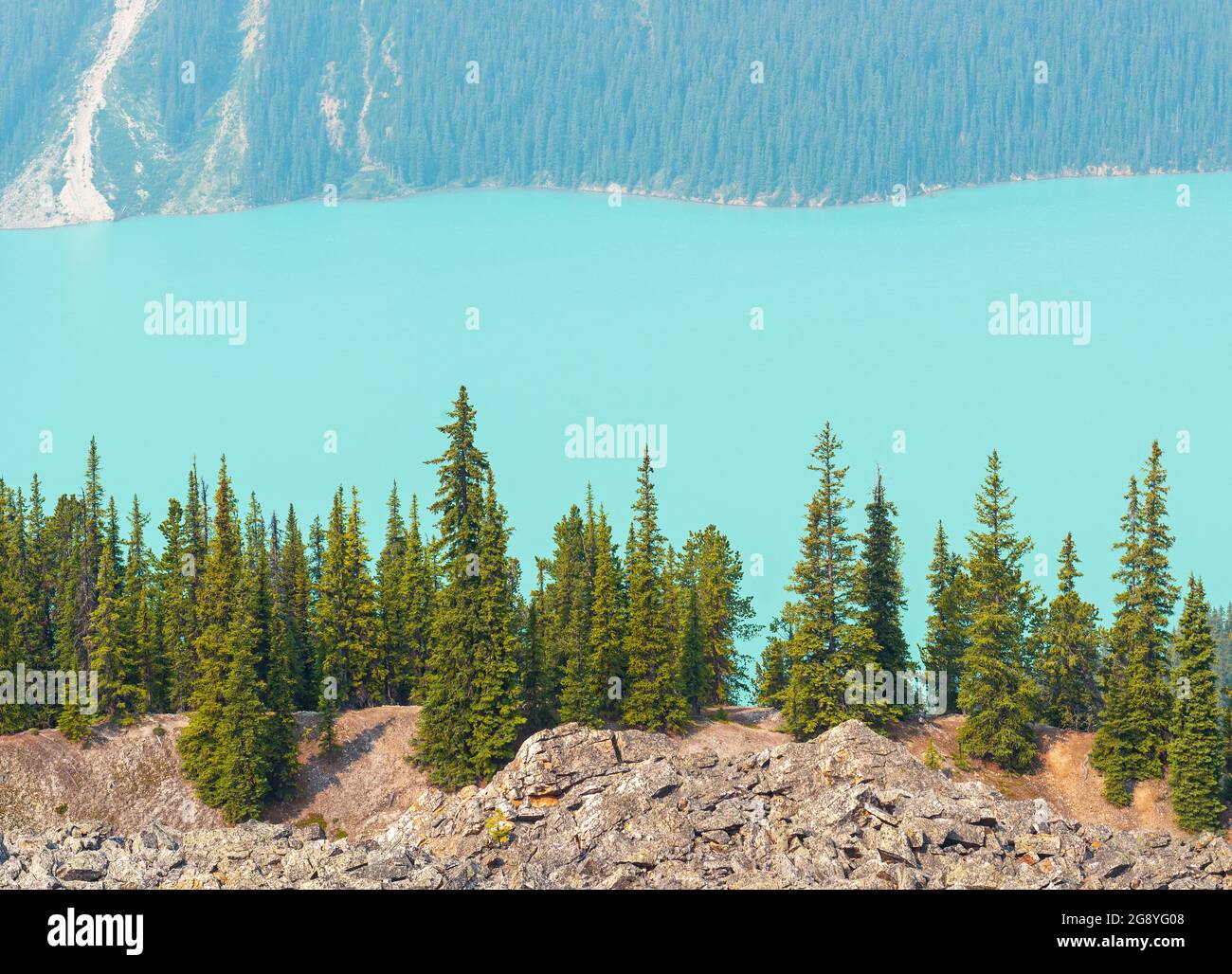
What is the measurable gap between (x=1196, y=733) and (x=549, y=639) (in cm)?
3267

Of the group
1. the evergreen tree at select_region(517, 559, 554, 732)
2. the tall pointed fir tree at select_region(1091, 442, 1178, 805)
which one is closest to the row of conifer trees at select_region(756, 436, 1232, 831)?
the tall pointed fir tree at select_region(1091, 442, 1178, 805)

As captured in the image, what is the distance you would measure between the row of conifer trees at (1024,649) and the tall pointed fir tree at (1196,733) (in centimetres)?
8

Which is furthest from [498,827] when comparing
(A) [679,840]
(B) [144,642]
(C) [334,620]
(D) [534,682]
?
(B) [144,642]

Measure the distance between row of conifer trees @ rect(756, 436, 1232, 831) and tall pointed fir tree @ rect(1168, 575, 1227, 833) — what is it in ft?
0.25

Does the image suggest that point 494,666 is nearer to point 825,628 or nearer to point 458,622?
point 458,622

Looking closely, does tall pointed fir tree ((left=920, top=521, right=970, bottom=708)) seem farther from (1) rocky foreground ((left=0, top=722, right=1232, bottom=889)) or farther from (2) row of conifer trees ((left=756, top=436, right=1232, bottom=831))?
(1) rocky foreground ((left=0, top=722, right=1232, bottom=889))

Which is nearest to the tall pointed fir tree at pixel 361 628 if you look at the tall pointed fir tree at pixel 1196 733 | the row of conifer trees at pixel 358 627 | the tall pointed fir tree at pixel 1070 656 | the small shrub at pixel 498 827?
the row of conifer trees at pixel 358 627

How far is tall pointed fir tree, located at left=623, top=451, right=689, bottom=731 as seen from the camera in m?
96.6

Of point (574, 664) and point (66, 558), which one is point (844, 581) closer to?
point (574, 664)

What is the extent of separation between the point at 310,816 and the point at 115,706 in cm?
1334

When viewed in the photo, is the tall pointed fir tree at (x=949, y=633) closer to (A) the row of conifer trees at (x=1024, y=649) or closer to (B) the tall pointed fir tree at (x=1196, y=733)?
(A) the row of conifer trees at (x=1024, y=649)

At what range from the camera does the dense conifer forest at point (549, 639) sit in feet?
302
